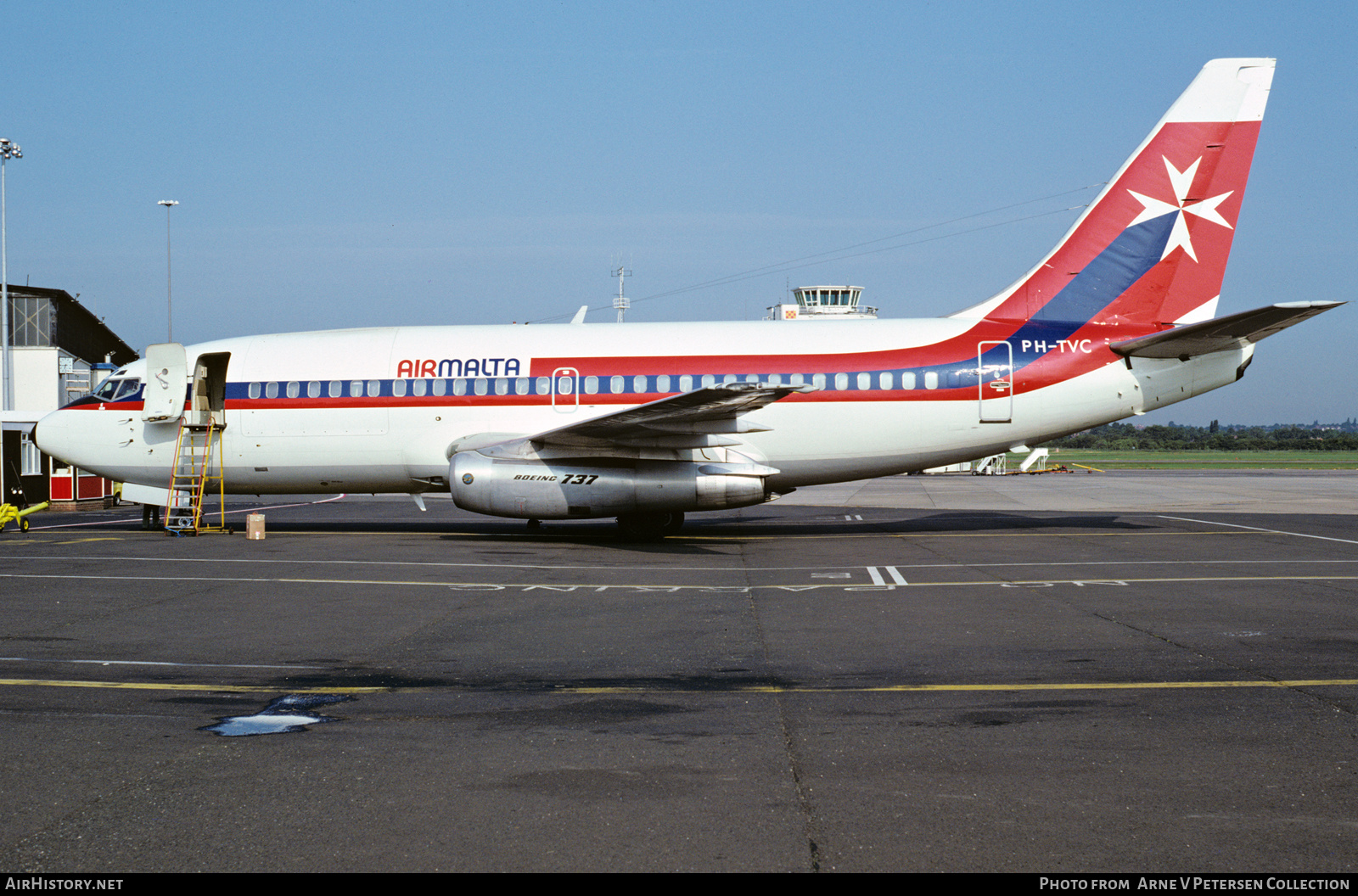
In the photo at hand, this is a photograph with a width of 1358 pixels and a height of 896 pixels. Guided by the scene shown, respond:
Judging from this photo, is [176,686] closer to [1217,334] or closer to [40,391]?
[1217,334]

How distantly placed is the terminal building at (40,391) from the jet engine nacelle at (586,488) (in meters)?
13.3

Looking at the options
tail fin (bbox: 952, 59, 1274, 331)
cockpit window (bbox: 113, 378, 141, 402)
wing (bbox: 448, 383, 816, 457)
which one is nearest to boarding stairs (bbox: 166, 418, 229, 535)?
cockpit window (bbox: 113, 378, 141, 402)

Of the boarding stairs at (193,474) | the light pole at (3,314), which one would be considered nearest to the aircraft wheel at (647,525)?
the boarding stairs at (193,474)

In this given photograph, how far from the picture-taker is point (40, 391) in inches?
1517

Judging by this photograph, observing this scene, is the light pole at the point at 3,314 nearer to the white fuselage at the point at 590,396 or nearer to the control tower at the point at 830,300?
the white fuselage at the point at 590,396

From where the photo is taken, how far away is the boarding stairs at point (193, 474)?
21.7 meters

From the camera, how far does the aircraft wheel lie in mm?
20578

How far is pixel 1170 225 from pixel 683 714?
17836 mm

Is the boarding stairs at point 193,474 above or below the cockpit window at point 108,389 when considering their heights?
below

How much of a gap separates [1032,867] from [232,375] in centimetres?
2071

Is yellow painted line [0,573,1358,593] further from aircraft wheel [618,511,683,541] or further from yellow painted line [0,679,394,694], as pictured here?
aircraft wheel [618,511,683,541]
